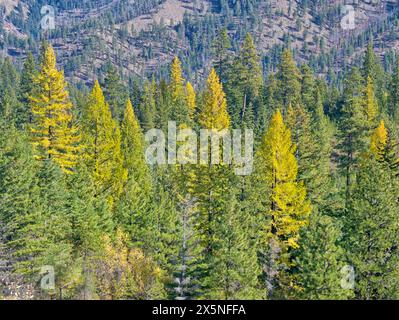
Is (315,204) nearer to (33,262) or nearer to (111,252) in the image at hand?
(111,252)

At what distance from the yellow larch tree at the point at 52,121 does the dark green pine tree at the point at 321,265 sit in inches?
796

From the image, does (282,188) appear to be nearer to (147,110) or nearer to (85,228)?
(85,228)

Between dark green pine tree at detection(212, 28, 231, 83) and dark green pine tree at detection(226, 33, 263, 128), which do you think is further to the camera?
dark green pine tree at detection(212, 28, 231, 83)

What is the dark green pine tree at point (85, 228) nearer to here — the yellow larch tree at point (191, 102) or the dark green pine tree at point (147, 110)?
the dark green pine tree at point (147, 110)

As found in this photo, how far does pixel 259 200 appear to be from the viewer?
41031mm

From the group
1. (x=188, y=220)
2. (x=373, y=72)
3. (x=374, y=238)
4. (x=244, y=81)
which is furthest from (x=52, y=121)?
(x=373, y=72)

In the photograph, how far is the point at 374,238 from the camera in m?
33.4

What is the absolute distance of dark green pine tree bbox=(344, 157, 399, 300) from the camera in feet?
106

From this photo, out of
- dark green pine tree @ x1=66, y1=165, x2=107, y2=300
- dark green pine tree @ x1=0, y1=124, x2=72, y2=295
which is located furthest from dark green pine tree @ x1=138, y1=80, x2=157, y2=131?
dark green pine tree @ x1=0, y1=124, x2=72, y2=295

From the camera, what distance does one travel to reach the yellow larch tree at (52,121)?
42.9 metres

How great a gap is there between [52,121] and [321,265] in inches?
945

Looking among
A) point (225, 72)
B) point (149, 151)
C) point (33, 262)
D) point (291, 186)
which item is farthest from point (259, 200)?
point (225, 72)

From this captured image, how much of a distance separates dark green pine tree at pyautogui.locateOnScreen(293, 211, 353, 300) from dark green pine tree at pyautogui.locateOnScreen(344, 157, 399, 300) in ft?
4.24

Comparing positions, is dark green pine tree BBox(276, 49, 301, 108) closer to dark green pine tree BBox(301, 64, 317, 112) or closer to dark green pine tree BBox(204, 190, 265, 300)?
dark green pine tree BBox(301, 64, 317, 112)
